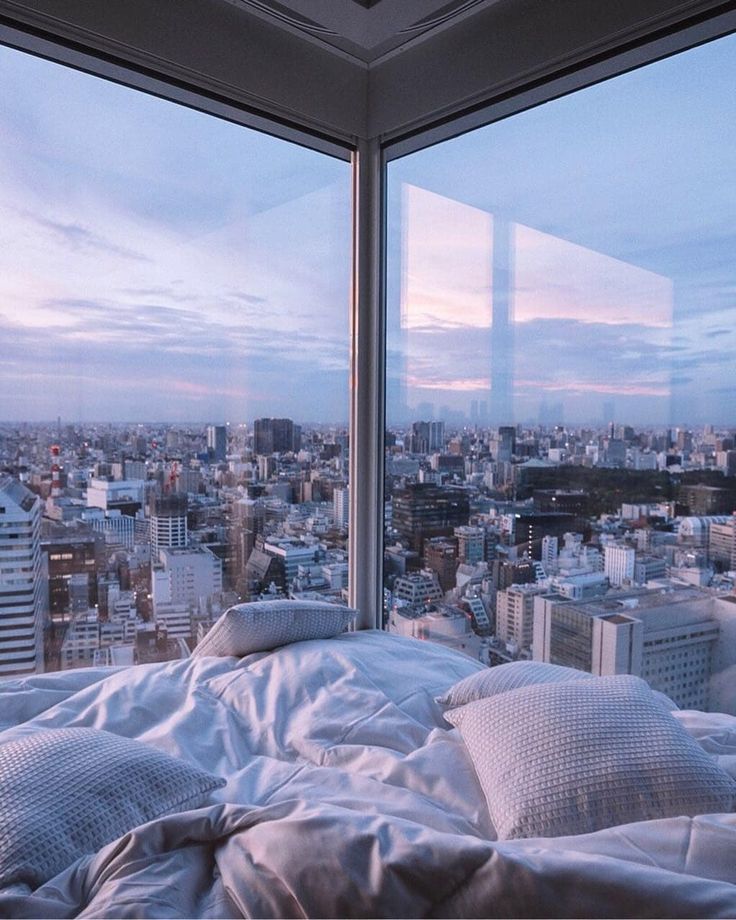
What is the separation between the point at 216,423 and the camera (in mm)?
2709

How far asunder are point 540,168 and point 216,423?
5.21 feet

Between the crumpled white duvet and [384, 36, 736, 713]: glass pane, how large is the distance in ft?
2.18

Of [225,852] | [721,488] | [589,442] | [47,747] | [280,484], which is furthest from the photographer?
[280,484]

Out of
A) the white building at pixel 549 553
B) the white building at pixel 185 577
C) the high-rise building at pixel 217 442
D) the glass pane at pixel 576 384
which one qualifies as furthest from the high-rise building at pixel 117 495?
the white building at pixel 549 553

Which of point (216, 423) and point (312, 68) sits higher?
point (312, 68)

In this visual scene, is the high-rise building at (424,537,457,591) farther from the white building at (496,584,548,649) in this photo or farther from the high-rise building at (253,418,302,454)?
the high-rise building at (253,418,302,454)

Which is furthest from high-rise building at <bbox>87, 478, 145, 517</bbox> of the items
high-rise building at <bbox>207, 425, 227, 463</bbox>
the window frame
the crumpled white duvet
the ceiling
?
the ceiling

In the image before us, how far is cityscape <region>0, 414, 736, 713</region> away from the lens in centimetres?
211

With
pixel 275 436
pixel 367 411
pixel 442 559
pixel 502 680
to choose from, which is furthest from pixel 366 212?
pixel 502 680

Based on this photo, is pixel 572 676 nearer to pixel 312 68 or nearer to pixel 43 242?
pixel 43 242

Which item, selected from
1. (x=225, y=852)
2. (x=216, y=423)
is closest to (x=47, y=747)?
(x=225, y=852)

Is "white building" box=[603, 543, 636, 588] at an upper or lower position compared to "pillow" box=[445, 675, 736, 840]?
upper

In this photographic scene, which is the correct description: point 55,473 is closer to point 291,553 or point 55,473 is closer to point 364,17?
point 291,553

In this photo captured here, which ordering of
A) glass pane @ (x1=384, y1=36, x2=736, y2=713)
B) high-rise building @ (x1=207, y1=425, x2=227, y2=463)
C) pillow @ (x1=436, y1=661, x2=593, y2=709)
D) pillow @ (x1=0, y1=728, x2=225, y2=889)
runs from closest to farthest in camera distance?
pillow @ (x1=0, y1=728, x2=225, y2=889) < pillow @ (x1=436, y1=661, x2=593, y2=709) < glass pane @ (x1=384, y1=36, x2=736, y2=713) < high-rise building @ (x1=207, y1=425, x2=227, y2=463)
